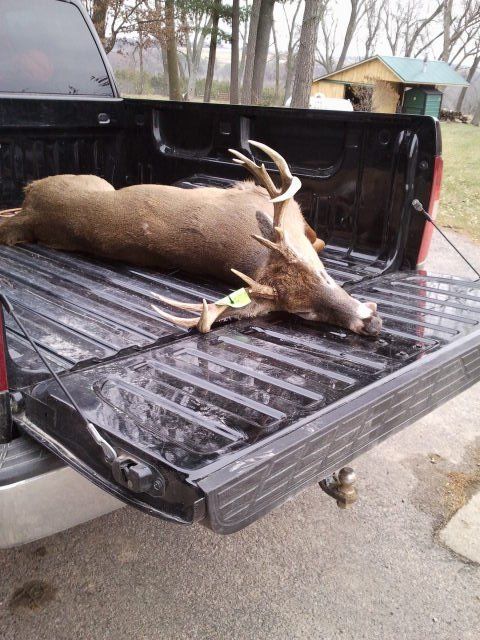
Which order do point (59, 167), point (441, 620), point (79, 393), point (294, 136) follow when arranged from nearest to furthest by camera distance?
1. point (79, 393)
2. point (441, 620)
3. point (294, 136)
4. point (59, 167)

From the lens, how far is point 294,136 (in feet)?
12.8

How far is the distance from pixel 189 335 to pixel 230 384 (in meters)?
0.57

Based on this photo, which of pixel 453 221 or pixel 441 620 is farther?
pixel 453 221

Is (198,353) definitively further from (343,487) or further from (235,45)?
(235,45)

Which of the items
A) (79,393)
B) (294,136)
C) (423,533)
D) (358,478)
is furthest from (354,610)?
(294,136)

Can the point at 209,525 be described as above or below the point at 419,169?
below

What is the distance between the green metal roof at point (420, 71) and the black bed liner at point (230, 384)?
32.9 m

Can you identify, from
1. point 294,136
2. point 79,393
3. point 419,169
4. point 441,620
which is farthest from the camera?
point 294,136

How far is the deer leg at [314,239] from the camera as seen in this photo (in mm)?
3785

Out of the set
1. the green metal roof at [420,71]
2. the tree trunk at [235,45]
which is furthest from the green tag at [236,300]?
the green metal roof at [420,71]

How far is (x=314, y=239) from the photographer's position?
3.81 m

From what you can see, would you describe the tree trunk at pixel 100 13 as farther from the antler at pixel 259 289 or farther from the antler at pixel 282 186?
the antler at pixel 259 289

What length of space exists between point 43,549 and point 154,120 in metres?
3.04

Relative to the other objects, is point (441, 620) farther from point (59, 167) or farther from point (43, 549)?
point (59, 167)
